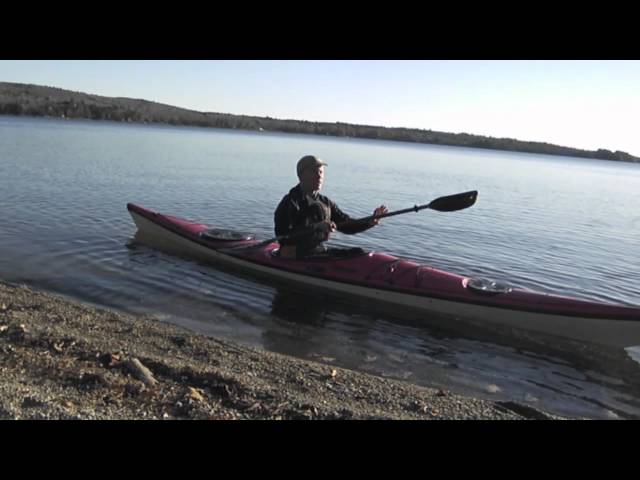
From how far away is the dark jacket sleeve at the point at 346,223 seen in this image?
321 inches

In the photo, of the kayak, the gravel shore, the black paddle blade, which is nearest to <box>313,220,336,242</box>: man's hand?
the kayak

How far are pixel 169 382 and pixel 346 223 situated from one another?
457cm

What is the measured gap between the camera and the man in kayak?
305 inches

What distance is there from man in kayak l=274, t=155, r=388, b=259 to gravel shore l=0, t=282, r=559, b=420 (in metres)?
2.57

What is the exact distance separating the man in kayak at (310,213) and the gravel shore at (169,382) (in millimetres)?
2569

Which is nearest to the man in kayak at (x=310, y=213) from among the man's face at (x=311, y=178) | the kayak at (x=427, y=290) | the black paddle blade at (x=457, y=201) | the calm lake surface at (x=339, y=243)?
the man's face at (x=311, y=178)

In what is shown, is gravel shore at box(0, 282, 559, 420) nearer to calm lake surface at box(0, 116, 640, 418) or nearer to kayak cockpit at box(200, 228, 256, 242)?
calm lake surface at box(0, 116, 640, 418)

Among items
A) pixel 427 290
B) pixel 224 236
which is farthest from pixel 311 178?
pixel 224 236

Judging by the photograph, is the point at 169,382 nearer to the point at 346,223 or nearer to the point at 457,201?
the point at 346,223
